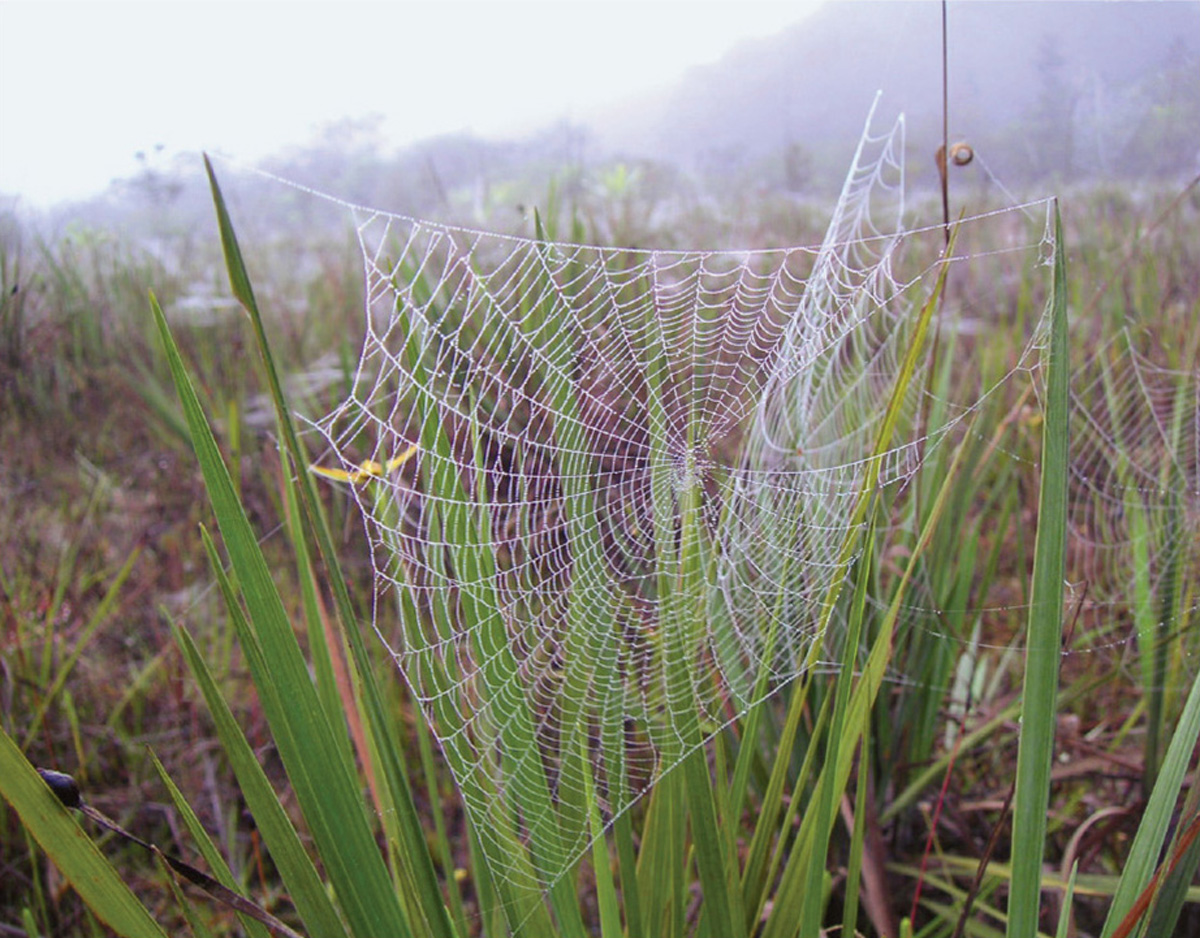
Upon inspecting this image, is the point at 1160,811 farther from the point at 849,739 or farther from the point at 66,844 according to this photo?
the point at 66,844

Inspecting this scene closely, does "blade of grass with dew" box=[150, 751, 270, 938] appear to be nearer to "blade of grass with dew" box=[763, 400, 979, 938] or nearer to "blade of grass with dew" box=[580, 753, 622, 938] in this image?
"blade of grass with dew" box=[580, 753, 622, 938]

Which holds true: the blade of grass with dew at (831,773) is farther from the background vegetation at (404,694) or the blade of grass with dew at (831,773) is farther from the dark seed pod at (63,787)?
the dark seed pod at (63,787)

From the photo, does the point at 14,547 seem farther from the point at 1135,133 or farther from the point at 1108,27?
the point at 1135,133

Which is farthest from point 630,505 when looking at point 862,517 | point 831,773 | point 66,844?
point 66,844

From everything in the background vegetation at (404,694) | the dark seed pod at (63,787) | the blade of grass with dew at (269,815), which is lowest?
the background vegetation at (404,694)

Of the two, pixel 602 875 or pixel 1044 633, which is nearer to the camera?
pixel 1044 633

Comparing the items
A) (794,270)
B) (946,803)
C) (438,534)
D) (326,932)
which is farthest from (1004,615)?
(326,932)

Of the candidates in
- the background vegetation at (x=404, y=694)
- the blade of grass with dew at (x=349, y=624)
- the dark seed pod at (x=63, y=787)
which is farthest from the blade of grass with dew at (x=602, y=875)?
the dark seed pod at (x=63, y=787)
